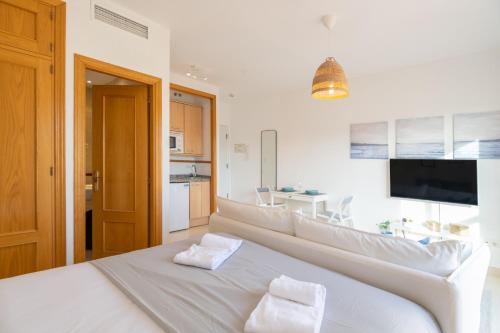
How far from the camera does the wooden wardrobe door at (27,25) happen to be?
1.94 meters

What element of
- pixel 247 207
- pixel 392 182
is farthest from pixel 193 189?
pixel 392 182

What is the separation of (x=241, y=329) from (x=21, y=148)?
2.17 m

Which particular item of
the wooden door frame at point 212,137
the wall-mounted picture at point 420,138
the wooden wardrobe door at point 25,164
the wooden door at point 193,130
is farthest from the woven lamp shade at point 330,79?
the wooden door at point 193,130

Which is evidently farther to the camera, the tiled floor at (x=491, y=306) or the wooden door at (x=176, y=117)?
the wooden door at (x=176, y=117)

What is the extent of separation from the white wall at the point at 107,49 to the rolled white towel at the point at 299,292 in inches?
78.0

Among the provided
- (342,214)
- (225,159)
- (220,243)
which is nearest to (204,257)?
(220,243)

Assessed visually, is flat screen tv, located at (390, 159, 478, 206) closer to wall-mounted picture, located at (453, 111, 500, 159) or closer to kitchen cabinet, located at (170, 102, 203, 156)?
wall-mounted picture, located at (453, 111, 500, 159)

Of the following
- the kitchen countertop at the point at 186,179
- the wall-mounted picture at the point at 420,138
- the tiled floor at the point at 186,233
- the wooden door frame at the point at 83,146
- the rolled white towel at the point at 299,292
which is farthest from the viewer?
the kitchen countertop at the point at 186,179

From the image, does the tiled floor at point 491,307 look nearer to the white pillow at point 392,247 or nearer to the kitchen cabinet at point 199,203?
the white pillow at point 392,247

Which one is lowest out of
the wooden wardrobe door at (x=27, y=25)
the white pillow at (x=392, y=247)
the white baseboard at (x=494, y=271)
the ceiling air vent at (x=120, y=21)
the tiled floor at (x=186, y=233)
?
the white baseboard at (x=494, y=271)

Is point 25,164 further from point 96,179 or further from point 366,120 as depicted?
point 366,120

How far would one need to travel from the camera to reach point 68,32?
2209 mm

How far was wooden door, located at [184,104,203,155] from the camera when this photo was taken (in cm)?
529

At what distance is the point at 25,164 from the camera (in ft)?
6.59
